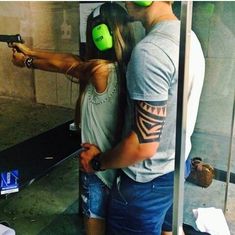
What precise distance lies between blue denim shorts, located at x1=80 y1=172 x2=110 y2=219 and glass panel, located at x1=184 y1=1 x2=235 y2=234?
0.47 meters

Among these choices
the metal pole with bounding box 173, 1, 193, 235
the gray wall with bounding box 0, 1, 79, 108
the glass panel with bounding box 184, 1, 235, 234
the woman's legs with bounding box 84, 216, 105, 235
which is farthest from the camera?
the gray wall with bounding box 0, 1, 79, 108

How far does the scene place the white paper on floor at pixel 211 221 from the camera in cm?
148

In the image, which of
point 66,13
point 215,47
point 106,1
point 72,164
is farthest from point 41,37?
point 106,1

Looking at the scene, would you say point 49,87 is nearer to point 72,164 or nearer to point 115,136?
point 72,164

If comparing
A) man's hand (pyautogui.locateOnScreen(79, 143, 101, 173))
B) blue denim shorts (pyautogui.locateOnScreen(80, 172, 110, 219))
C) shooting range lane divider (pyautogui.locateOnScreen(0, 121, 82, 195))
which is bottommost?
shooting range lane divider (pyautogui.locateOnScreen(0, 121, 82, 195))

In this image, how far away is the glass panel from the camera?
4.56 feet

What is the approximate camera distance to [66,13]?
2.87 metres

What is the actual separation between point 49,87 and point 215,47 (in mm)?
2216

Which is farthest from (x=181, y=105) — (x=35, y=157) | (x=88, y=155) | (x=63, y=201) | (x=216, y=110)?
(x=63, y=201)

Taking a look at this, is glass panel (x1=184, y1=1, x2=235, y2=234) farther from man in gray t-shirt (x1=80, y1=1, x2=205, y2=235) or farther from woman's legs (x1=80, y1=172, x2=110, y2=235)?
woman's legs (x1=80, y1=172, x2=110, y2=235)

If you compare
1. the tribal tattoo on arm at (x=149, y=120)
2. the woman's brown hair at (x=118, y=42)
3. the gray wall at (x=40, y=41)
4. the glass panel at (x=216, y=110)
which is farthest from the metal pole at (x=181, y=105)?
the gray wall at (x=40, y=41)

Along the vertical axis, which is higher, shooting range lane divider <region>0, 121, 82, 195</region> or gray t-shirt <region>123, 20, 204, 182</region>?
gray t-shirt <region>123, 20, 204, 182</region>

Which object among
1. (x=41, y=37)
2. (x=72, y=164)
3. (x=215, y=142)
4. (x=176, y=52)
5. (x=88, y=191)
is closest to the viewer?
(x=176, y=52)

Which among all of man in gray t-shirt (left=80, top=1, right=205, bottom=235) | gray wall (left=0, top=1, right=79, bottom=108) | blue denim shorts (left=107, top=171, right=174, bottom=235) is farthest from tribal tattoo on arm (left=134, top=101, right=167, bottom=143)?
gray wall (left=0, top=1, right=79, bottom=108)
